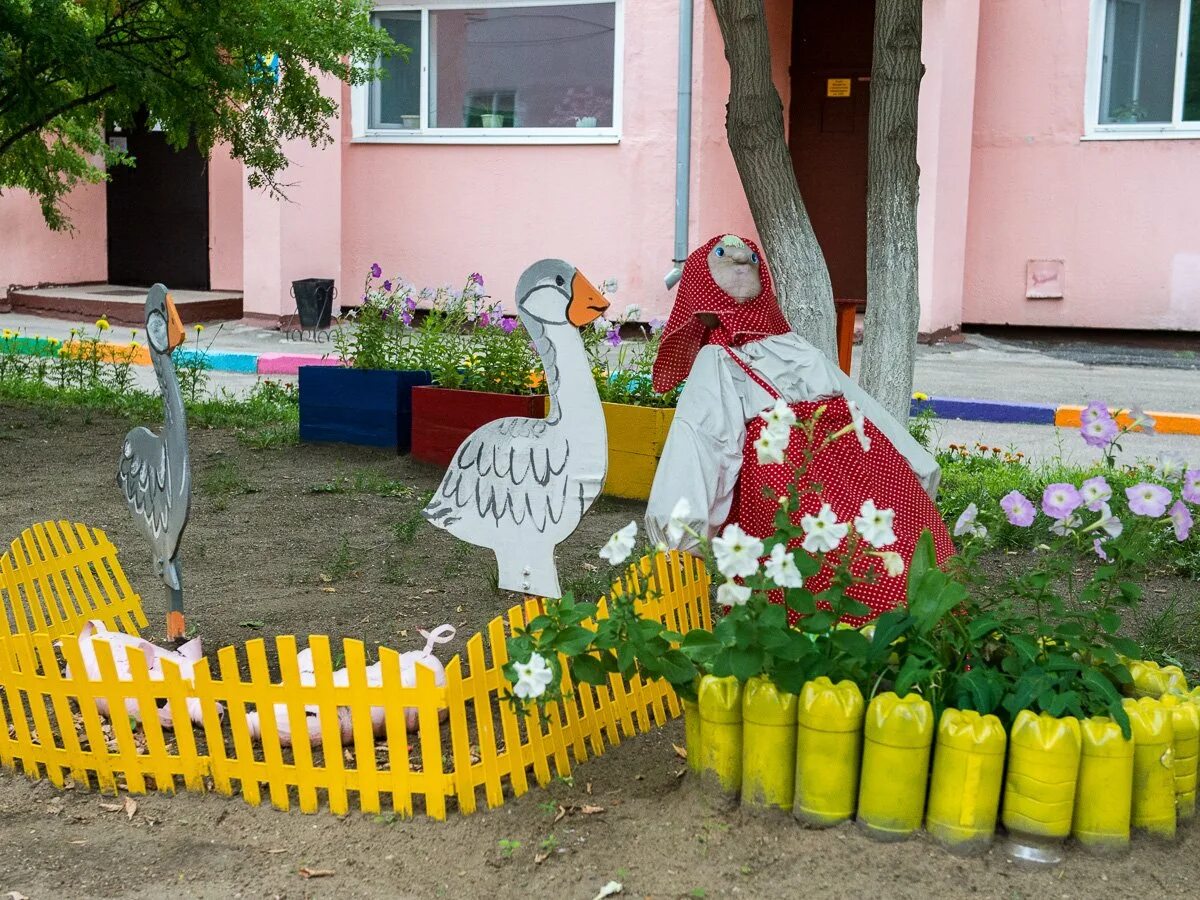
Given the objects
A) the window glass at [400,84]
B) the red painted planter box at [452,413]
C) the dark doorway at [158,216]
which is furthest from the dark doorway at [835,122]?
the red painted planter box at [452,413]

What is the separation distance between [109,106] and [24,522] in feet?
9.93

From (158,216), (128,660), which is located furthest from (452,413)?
(158,216)

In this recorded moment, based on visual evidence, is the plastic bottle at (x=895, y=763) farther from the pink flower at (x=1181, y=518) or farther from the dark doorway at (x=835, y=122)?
the dark doorway at (x=835, y=122)

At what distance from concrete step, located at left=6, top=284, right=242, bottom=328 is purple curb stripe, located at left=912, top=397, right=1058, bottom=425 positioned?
7574mm

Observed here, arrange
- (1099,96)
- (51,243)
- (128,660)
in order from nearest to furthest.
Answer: (128,660)
(1099,96)
(51,243)

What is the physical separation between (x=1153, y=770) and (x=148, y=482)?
2.89 meters

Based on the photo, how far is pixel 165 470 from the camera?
13.7 feet

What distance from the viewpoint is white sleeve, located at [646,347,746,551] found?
368 centimetres

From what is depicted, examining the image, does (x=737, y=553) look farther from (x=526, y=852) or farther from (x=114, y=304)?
(x=114, y=304)

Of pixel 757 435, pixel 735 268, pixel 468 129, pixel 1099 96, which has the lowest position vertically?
pixel 757 435

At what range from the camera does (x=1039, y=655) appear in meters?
3.03

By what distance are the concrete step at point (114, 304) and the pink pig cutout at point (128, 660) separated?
33.0 ft

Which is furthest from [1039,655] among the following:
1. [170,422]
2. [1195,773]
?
[170,422]

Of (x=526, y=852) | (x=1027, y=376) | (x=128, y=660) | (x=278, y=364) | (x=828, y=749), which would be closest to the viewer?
(x=828, y=749)
